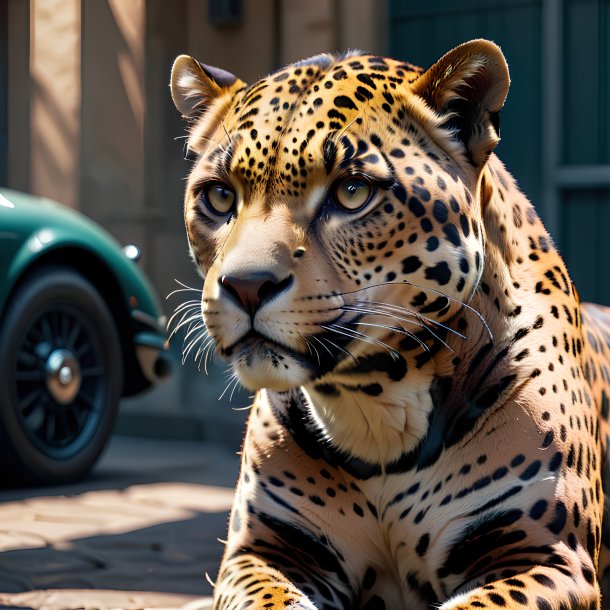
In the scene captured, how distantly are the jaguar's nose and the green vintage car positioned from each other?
12.4ft

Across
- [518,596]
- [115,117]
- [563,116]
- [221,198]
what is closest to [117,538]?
[221,198]

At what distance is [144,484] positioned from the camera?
6699 millimetres

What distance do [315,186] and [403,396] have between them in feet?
1.66

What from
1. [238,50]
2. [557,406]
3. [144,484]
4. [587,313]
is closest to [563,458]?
[557,406]

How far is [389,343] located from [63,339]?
4161 mm

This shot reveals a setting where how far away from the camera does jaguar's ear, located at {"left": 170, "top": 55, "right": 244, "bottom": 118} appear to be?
10.2 ft

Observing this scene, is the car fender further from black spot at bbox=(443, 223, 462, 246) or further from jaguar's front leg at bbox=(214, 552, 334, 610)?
black spot at bbox=(443, 223, 462, 246)

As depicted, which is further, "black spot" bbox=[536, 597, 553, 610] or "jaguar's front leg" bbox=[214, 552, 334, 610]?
"jaguar's front leg" bbox=[214, 552, 334, 610]

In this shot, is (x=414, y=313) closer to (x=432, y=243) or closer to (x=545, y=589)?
(x=432, y=243)

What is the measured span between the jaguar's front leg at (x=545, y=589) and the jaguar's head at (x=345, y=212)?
1.73ft

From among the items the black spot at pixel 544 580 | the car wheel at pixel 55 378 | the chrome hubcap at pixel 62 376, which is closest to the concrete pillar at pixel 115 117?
the car wheel at pixel 55 378

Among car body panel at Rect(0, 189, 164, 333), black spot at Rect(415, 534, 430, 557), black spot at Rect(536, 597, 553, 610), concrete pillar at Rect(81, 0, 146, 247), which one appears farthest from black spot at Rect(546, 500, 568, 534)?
concrete pillar at Rect(81, 0, 146, 247)

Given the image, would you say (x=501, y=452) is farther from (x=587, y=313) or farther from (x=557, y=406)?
(x=587, y=313)

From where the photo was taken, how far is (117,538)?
5133 millimetres
